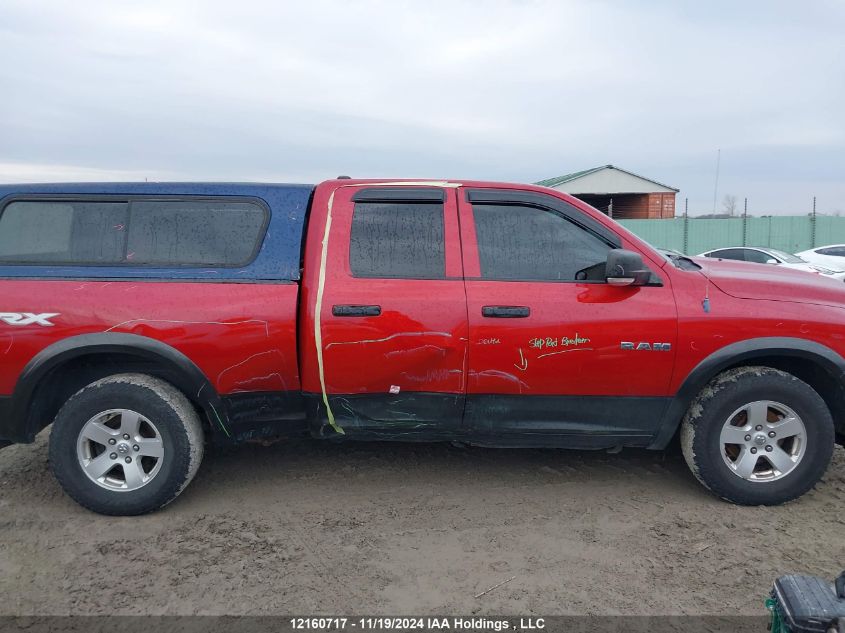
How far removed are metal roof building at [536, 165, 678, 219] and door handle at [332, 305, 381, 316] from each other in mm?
25365

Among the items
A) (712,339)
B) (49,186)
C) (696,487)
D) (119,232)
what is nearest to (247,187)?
(119,232)

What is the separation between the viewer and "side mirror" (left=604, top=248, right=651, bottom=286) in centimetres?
304

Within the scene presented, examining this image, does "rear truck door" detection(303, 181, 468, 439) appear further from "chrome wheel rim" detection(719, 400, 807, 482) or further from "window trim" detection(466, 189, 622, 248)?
"chrome wheel rim" detection(719, 400, 807, 482)

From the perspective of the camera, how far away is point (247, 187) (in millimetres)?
3400

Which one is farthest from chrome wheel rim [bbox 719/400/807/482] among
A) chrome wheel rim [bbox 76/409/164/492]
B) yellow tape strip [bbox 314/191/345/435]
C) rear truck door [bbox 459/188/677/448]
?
chrome wheel rim [bbox 76/409/164/492]

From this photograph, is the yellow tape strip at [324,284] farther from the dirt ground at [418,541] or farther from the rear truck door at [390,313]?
the dirt ground at [418,541]

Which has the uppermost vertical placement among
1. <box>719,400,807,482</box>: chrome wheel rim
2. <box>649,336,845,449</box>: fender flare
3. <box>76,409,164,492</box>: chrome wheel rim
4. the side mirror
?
the side mirror

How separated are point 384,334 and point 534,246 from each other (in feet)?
3.31

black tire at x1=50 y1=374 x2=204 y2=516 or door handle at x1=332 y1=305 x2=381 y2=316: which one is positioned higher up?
door handle at x1=332 y1=305 x2=381 y2=316

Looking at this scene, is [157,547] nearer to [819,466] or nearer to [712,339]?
[712,339]

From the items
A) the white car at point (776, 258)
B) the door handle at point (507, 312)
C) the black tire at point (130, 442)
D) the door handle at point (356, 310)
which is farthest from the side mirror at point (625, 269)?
the white car at point (776, 258)

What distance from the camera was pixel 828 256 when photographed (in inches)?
607

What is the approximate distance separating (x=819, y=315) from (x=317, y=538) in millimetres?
3011

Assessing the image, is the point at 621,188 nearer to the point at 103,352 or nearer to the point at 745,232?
the point at 745,232
